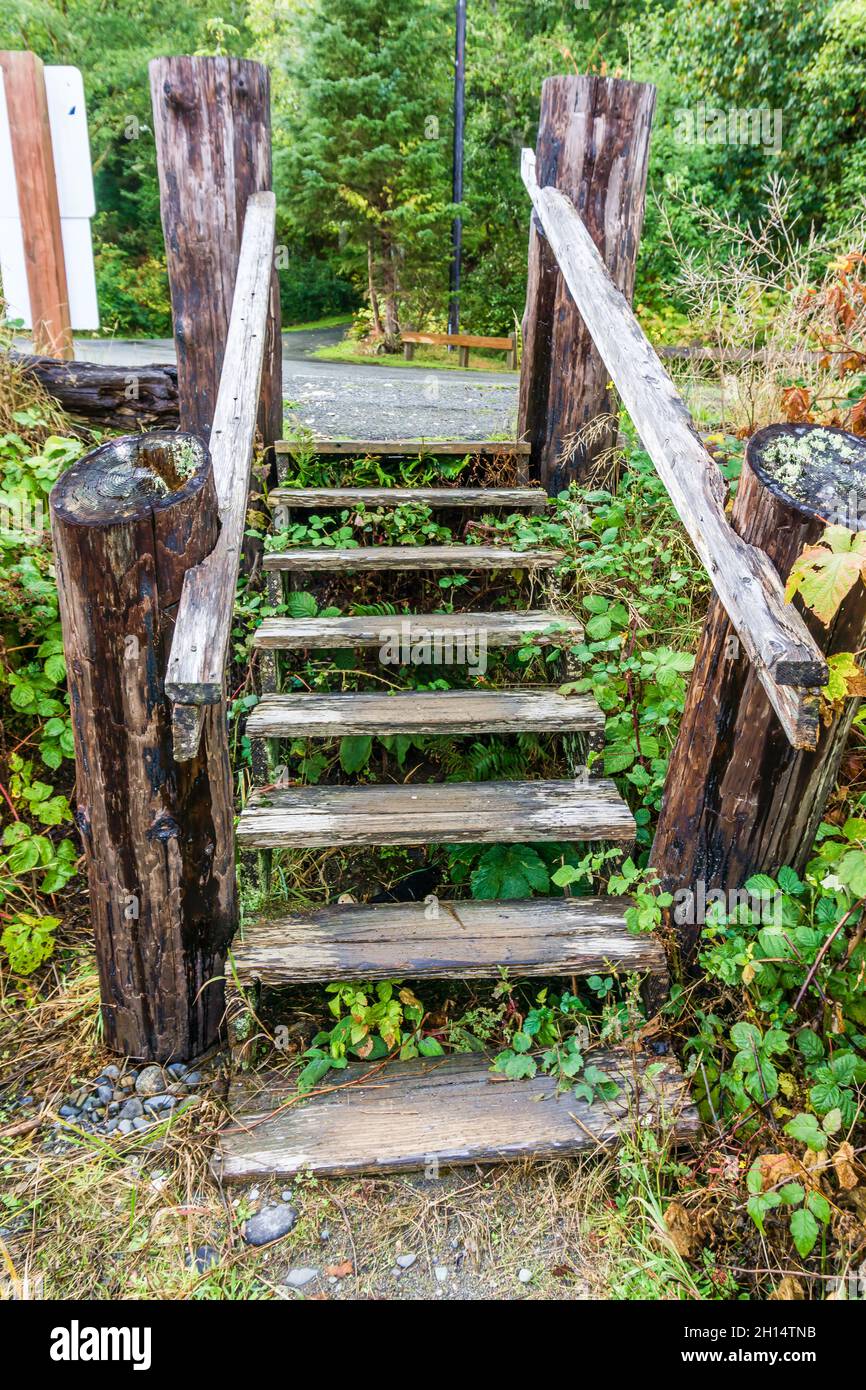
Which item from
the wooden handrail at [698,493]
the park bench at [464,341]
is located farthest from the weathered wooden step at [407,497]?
the park bench at [464,341]

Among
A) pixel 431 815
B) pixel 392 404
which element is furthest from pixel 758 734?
pixel 392 404

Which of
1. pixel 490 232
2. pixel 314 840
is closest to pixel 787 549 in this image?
pixel 314 840

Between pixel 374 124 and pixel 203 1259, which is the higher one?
pixel 374 124

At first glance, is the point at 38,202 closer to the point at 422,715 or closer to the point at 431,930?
the point at 422,715

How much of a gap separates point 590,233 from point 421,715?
202 cm

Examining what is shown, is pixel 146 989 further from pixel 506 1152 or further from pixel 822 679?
pixel 822 679

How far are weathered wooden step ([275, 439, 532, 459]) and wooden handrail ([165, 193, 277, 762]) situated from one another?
66 centimetres

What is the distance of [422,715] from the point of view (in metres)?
2.71

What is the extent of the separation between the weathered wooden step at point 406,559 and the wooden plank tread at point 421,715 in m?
0.50

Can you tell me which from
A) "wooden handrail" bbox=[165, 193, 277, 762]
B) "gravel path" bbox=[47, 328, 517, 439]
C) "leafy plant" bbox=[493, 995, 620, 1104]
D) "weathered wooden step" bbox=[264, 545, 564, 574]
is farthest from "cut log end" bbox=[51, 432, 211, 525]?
"gravel path" bbox=[47, 328, 517, 439]

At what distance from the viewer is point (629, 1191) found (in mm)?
1999

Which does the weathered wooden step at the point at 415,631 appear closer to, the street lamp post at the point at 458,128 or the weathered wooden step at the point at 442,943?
the weathered wooden step at the point at 442,943

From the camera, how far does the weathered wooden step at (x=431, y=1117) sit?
2.03 metres
